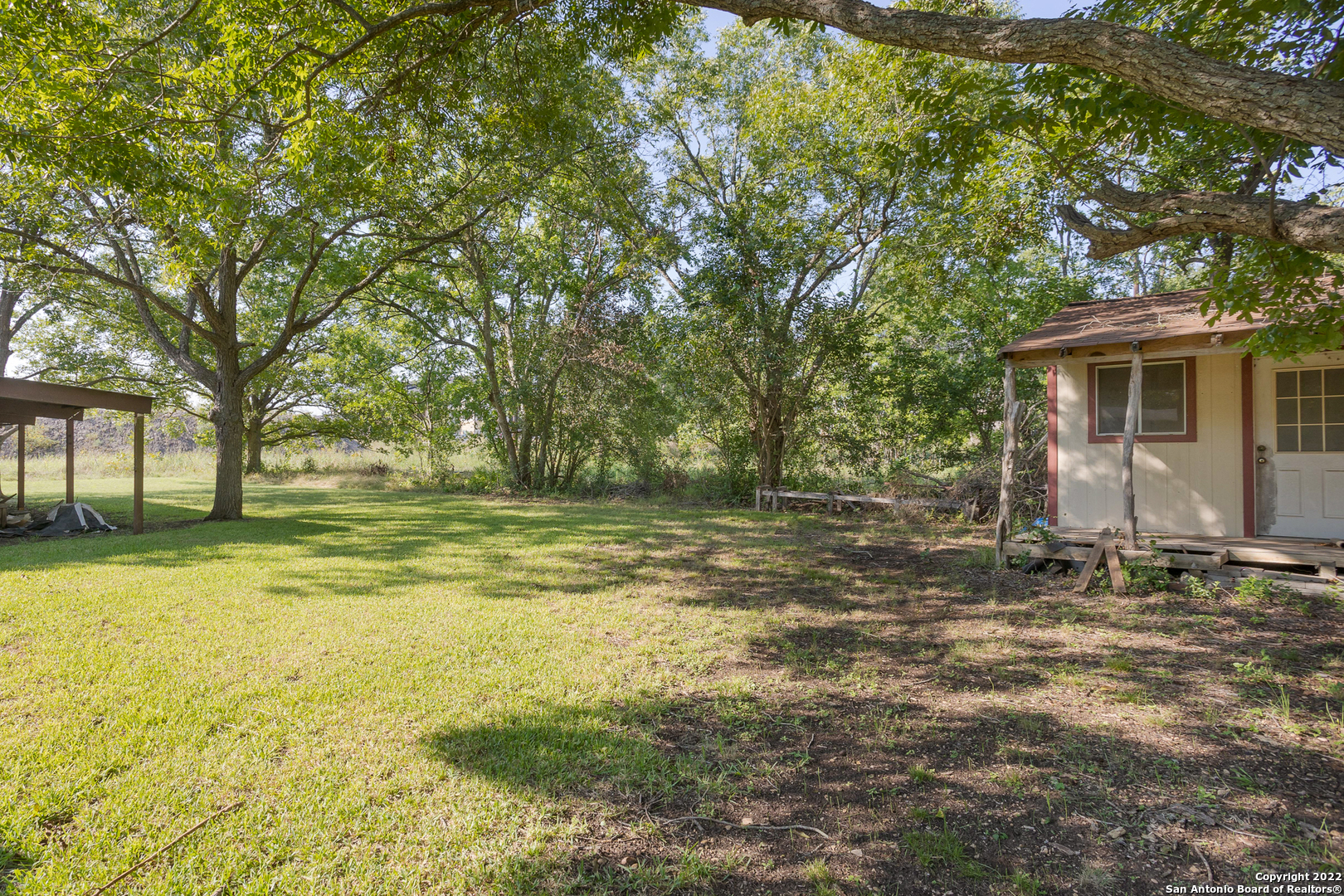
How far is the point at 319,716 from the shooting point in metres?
3.36

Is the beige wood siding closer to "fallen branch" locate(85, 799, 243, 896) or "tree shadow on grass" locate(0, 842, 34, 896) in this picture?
"fallen branch" locate(85, 799, 243, 896)

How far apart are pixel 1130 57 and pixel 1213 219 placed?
1.33 meters

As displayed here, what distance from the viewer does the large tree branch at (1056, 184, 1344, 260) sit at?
120 inches

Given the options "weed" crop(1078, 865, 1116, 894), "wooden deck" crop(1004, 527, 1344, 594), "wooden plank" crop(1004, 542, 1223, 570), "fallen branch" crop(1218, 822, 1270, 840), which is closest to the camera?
"weed" crop(1078, 865, 1116, 894)

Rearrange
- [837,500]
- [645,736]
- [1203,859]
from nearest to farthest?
[1203,859], [645,736], [837,500]

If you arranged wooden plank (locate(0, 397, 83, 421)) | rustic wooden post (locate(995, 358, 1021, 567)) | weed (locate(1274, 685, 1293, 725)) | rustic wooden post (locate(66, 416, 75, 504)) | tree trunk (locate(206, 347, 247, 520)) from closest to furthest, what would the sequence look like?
weed (locate(1274, 685, 1293, 725)) < rustic wooden post (locate(995, 358, 1021, 567)) < wooden plank (locate(0, 397, 83, 421)) < rustic wooden post (locate(66, 416, 75, 504)) < tree trunk (locate(206, 347, 247, 520))

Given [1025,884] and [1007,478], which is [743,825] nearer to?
[1025,884]

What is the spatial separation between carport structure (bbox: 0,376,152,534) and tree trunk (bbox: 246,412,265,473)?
12.7 meters

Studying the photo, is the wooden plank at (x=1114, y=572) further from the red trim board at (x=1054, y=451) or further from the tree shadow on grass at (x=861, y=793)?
the tree shadow on grass at (x=861, y=793)

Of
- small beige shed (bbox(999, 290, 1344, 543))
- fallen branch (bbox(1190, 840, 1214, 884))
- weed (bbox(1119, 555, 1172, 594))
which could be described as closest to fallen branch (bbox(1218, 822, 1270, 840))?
fallen branch (bbox(1190, 840, 1214, 884))

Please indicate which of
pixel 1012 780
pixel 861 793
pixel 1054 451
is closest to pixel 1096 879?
→ pixel 1012 780

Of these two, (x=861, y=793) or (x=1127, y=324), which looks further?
(x=1127, y=324)

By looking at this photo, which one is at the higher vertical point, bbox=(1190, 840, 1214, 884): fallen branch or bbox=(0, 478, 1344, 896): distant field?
bbox=(0, 478, 1344, 896): distant field

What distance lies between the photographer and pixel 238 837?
236 cm
